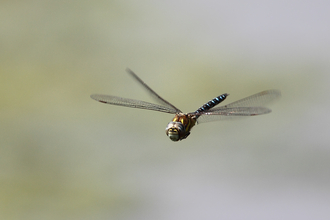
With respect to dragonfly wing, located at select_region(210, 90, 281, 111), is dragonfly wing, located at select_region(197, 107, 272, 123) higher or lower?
lower

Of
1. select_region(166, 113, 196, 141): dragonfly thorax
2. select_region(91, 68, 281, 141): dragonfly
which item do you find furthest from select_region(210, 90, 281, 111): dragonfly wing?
select_region(166, 113, 196, 141): dragonfly thorax

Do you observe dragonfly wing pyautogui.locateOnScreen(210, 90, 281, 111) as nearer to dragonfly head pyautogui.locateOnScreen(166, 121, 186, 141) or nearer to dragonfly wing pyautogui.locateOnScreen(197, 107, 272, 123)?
dragonfly wing pyautogui.locateOnScreen(197, 107, 272, 123)

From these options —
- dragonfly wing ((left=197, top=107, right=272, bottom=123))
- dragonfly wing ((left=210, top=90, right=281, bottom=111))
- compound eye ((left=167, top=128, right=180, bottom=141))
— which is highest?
dragonfly wing ((left=210, top=90, right=281, bottom=111))

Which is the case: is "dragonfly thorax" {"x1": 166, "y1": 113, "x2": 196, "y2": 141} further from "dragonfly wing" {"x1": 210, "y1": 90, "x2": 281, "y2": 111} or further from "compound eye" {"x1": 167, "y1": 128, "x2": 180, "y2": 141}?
"dragonfly wing" {"x1": 210, "y1": 90, "x2": 281, "y2": 111}

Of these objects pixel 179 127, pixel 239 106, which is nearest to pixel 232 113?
pixel 239 106

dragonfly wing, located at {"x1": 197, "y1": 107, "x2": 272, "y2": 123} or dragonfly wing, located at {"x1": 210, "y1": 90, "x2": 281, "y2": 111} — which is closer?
dragonfly wing, located at {"x1": 197, "y1": 107, "x2": 272, "y2": 123}

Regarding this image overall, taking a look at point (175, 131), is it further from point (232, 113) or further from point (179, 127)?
point (232, 113)

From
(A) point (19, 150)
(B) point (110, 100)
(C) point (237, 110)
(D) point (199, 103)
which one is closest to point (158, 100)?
(B) point (110, 100)

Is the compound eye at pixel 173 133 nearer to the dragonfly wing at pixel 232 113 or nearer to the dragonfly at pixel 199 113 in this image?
the dragonfly at pixel 199 113
